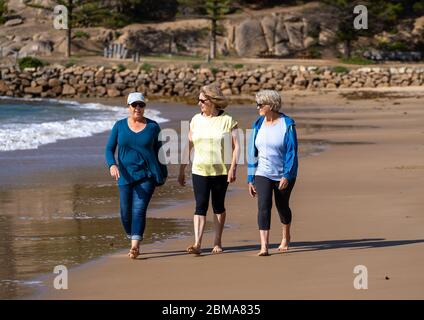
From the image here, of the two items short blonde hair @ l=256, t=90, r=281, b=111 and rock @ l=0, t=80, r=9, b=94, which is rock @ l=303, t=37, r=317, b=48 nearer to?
rock @ l=0, t=80, r=9, b=94

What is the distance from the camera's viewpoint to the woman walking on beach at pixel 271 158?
9.39 meters

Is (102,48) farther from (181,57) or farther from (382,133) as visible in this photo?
(382,133)

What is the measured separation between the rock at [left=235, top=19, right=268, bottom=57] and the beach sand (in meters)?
46.9

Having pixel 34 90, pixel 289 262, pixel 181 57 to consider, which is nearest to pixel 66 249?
pixel 289 262

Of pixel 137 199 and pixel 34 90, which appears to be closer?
pixel 137 199

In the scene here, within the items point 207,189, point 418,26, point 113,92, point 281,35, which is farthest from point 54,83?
point 207,189

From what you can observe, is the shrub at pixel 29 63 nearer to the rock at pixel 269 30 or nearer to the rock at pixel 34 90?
the rock at pixel 34 90

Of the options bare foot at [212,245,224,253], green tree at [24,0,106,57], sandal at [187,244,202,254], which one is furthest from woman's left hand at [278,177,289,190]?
green tree at [24,0,106,57]

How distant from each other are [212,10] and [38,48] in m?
9.74

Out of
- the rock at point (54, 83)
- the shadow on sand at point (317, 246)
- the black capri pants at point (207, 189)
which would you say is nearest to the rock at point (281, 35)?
the rock at point (54, 83)

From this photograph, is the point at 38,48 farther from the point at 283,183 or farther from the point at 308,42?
the point at 283,183

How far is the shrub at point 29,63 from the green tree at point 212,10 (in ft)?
32.9

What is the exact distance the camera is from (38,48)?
198ft

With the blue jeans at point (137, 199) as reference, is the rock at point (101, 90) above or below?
above
